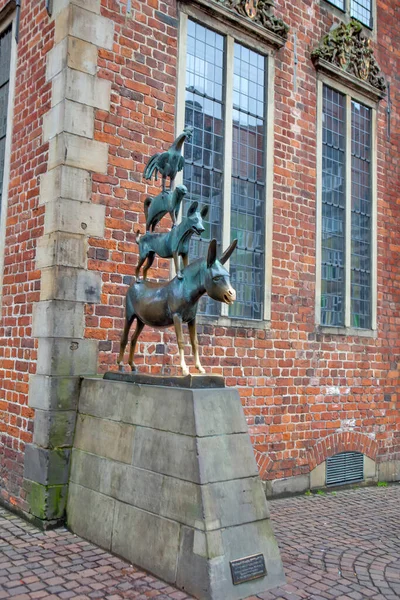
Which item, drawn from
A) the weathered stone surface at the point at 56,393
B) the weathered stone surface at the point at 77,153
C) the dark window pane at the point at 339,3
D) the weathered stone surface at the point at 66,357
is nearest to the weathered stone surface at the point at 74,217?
the weathered stone surface at the point at 77,153

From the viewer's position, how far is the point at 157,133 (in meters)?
7.25

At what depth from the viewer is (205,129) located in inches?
312

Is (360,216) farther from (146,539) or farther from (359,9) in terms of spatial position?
(146,539)

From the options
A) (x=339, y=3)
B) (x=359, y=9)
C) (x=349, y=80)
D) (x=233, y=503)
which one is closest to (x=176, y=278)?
(x=233, y=503)

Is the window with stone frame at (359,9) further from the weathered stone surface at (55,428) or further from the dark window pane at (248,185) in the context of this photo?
the weathered stone surface at (55,428)

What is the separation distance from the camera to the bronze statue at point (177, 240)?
202 inches

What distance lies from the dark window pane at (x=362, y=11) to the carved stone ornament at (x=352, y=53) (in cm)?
39

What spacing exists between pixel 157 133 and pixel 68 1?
1.69m

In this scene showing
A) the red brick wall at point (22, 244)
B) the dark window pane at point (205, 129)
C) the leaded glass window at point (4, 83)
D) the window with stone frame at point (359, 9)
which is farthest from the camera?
the window with stone frame at point (359, 9)

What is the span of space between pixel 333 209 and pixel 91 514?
19.9 feet

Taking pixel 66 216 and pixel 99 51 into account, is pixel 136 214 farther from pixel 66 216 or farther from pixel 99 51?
pixel 99 51

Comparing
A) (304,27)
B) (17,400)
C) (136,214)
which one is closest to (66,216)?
(136,214)

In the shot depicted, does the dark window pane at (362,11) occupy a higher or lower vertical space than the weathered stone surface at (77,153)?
higher

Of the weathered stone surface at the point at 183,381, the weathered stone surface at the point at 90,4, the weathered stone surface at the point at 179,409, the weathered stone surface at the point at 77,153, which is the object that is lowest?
the weathered stone surface at the point at 179,409
